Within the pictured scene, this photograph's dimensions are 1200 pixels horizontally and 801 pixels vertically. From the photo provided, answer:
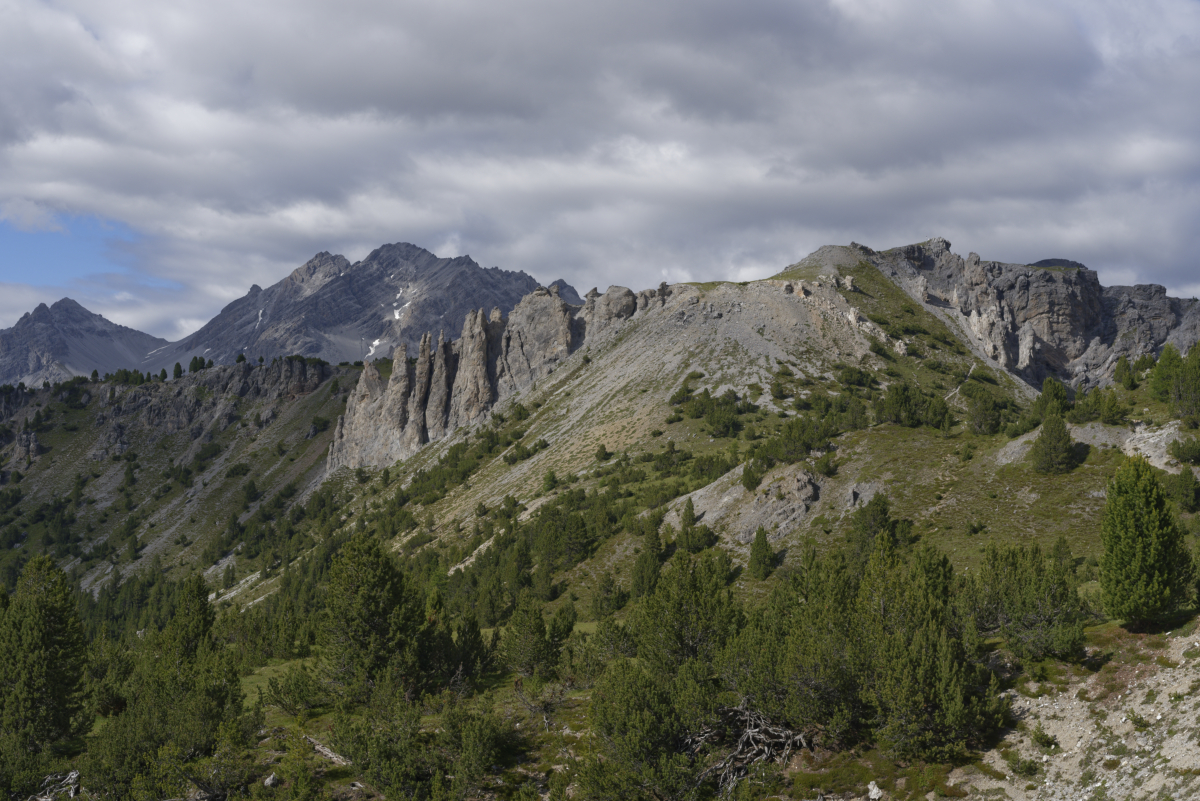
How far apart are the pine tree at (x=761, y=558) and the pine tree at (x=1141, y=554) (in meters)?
42.9

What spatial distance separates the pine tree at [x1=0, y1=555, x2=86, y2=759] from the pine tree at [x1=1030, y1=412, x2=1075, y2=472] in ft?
325

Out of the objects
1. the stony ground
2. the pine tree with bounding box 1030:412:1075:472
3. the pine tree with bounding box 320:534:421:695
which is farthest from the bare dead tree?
the pine tree with bounding box 1030:412:1075:472

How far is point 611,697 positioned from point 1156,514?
34646mm

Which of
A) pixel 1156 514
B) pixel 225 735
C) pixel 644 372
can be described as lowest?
pixel 225 735

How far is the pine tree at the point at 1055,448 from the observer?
8425 centimetres

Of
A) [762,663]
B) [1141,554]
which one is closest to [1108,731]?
[1141,554]

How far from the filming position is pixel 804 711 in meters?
42.0

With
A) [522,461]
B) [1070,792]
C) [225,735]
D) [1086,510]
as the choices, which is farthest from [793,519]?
[522,461]

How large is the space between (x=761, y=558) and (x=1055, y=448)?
1432 inches

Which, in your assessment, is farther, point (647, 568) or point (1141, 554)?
point (647, 568)

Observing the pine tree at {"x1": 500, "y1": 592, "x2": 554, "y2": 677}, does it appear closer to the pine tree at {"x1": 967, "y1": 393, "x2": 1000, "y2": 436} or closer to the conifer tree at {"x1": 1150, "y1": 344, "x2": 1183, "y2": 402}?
the pine tree at {"x1": 967, "y1": 393, "x2": 1000, "y2": 436}

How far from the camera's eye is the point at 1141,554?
42750 mm

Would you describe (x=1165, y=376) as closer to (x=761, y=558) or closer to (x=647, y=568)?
(x=761, y=558)

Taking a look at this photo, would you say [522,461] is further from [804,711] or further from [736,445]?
[804,711]
